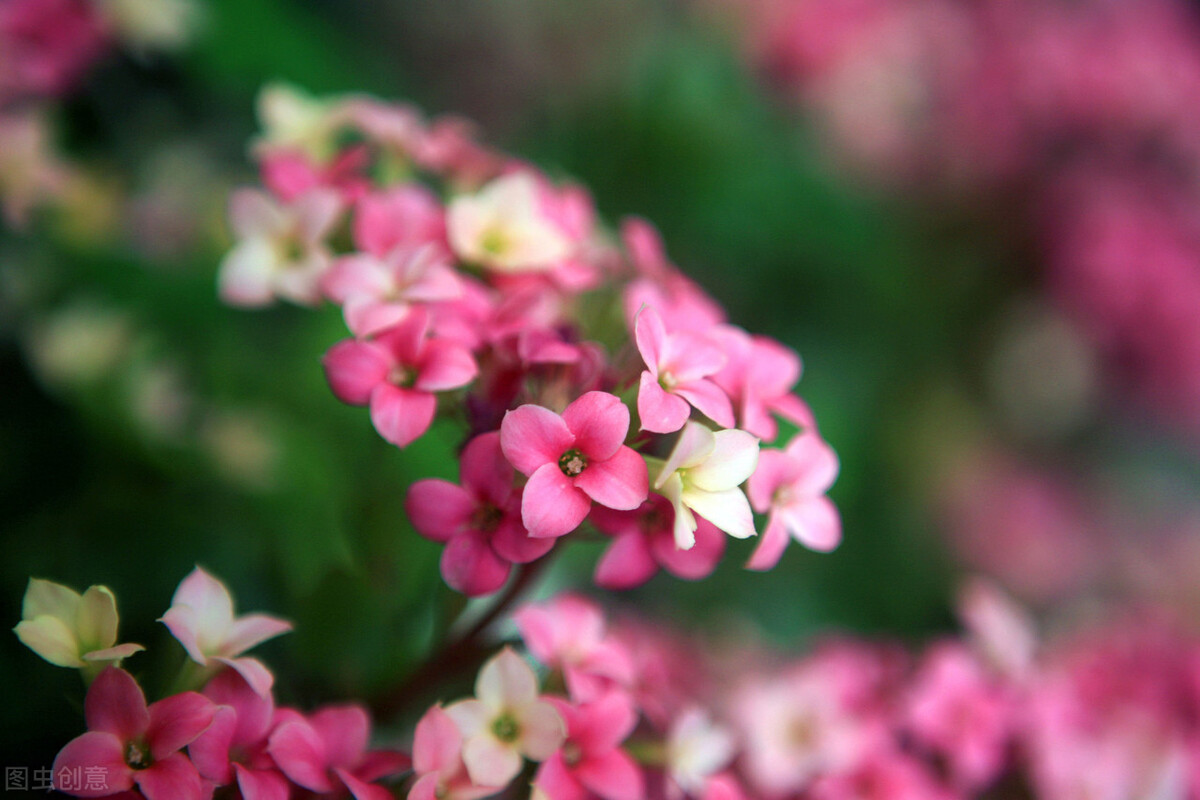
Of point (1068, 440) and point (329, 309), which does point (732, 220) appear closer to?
point (329, 309)

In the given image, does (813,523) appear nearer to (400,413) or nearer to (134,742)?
(400,413)

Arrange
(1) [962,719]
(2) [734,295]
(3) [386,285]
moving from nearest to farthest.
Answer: (3) [386,285] → (1) [962,719] → (2) [734,295]

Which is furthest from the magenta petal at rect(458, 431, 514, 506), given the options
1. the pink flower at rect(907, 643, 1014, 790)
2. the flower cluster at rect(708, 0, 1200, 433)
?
the flower cluster at rect(708, 0, 1200, 433)

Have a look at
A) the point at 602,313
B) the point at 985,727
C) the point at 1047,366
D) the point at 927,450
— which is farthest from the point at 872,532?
the point at 602,313

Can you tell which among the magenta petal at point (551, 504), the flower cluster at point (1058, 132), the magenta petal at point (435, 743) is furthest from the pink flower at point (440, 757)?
the flower cluster at point (1058, 132)

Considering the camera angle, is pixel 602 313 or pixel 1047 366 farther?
pixel 1047 366

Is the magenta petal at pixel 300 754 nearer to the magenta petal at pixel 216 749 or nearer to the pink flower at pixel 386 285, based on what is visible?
the magenta petal at pixel 216 749

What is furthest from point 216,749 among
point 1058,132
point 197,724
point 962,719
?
point 1058,132
